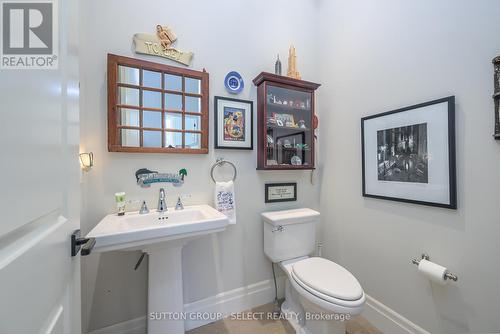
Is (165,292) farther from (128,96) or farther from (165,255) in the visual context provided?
(128,96)

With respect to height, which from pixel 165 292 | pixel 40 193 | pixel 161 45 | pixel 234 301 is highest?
pixel 161 45

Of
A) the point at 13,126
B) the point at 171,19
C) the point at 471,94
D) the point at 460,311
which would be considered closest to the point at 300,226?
the point at 460,311

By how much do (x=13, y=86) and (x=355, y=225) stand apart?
1.87 m

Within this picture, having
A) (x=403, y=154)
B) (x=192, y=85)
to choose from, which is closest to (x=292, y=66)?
(x=192, y=85)

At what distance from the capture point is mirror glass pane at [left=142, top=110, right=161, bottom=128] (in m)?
1.29

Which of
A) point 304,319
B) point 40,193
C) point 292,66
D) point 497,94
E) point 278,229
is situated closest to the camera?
point 40,193

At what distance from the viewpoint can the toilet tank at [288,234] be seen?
4.97 ft

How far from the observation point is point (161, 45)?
1.33 meters

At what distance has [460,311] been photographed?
1040mm

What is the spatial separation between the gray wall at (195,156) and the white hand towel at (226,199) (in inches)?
3.4

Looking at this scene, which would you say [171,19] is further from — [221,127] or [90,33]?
[221,127]

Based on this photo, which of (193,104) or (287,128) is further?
(287,128)

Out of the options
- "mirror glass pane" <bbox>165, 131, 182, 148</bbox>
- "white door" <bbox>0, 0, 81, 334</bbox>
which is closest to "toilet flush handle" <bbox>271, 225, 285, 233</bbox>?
"mirror glass pane" <bbox>165, 131, 182, 148</bbox>

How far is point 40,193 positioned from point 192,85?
115 centimetres
